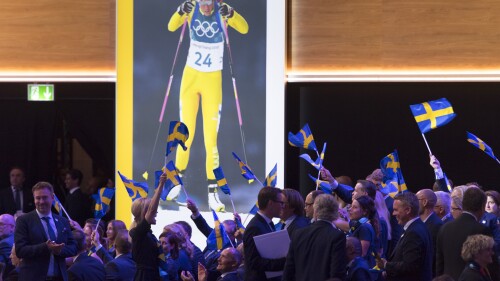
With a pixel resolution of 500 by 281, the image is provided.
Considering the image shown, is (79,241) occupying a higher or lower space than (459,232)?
lower

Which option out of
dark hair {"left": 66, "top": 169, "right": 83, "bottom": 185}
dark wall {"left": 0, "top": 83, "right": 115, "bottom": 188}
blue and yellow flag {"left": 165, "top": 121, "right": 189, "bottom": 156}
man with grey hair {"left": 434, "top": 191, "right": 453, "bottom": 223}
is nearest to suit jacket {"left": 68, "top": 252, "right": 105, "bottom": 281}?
blue and yellow flag {"left": 165, "top": 121, "right": 189, "bottom": 156}

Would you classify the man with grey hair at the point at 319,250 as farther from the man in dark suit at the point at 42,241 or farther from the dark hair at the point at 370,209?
the man in dark suit at the point at 42,241

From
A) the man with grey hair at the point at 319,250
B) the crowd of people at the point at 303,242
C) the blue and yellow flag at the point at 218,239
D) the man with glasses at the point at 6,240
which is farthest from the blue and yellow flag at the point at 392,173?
the man with glasses at the point at 6,240

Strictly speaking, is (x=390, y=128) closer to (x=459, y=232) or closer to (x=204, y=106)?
(x=204, y=106)

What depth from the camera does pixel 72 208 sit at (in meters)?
14.1

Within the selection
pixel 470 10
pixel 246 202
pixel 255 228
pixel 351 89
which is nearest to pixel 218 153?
pixel 246 202

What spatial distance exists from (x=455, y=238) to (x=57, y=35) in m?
8.44

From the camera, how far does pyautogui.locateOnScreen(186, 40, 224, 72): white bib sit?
46.2ft

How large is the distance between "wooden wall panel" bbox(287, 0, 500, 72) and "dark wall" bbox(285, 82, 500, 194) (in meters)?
0.30

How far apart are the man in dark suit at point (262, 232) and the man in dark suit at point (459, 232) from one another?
126 cm

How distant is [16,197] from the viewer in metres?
14.3

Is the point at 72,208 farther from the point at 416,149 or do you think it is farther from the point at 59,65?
the point at 416,149

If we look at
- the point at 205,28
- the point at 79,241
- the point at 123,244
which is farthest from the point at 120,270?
the point at 205,28

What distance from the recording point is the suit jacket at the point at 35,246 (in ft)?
30.0
